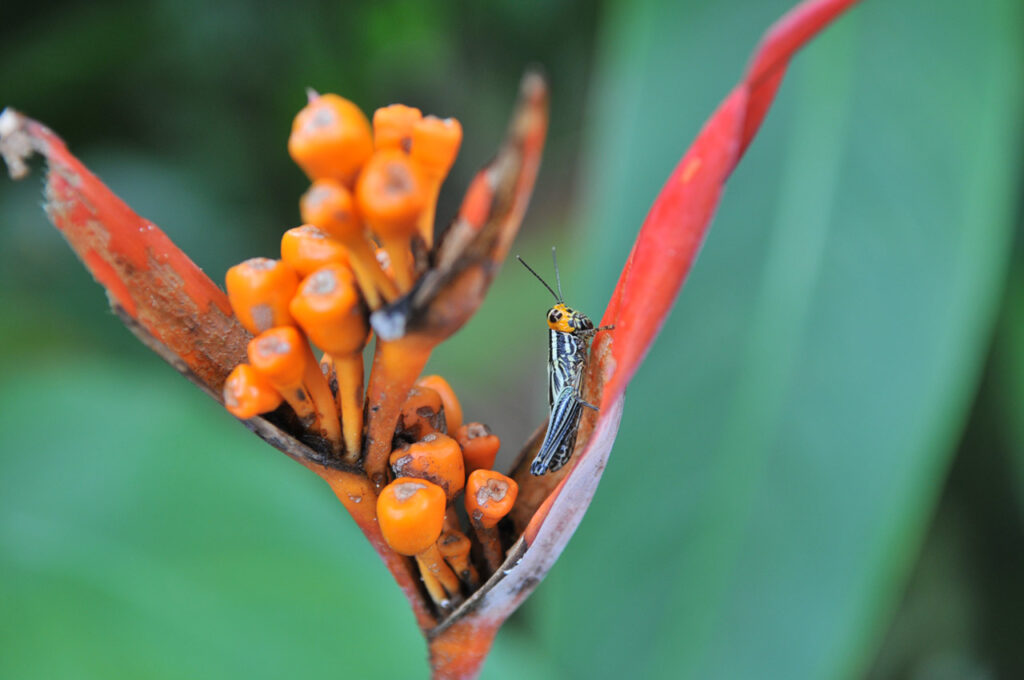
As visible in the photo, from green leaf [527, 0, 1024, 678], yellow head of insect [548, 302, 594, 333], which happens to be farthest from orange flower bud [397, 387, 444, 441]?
green leaf [527, 0, 1024, 678]

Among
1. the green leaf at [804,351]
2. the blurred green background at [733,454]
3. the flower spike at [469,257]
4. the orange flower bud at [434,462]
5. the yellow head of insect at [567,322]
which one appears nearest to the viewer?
the flower spike at [469,257]

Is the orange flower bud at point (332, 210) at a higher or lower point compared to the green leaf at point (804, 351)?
higher

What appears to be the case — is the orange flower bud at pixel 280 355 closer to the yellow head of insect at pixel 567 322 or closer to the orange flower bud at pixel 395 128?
the orange flower bud at pixel 395 128

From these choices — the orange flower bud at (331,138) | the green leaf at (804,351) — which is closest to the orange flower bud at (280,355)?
the orange flower bud at (331,138)

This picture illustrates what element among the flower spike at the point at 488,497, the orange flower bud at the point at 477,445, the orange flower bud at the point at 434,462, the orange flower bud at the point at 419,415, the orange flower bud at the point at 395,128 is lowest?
the flower spike at the point at 488,497

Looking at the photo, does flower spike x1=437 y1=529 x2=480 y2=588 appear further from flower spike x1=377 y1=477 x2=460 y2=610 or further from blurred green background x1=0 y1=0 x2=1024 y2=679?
blurred green background x1=0 y1=0 x2=1024 y2=679

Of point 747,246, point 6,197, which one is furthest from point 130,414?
point 747,246

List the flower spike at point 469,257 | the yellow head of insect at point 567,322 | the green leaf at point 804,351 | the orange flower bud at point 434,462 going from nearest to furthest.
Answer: the flower spike at point 469,257, the orange flower bud at point 434,462, the yellow head of insect at point 567,322, the green leaf at point 804,351

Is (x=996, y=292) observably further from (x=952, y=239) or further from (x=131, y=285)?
(x=131, y=285)

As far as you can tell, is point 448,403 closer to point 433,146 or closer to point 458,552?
point 458,552
